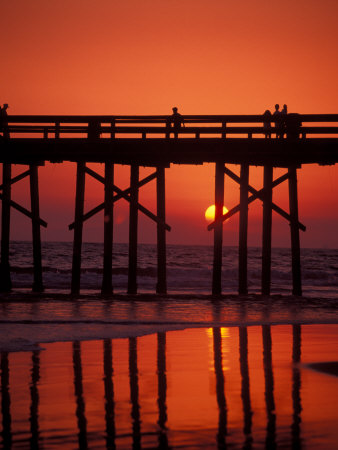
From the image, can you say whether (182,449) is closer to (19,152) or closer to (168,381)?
(168,381)

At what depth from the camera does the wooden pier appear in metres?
18.6

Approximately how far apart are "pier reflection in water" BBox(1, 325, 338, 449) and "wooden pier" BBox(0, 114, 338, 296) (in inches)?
315

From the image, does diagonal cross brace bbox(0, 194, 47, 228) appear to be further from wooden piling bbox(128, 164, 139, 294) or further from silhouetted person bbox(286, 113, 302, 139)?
silhouetted person bbox(286, 113, 302, 139)

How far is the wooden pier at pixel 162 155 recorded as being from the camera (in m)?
18.6

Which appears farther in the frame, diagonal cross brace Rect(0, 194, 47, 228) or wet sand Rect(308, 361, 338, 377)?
diagonal cross brace Rect(0, 194, 47, 228)

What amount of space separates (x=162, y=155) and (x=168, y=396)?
40.7ft

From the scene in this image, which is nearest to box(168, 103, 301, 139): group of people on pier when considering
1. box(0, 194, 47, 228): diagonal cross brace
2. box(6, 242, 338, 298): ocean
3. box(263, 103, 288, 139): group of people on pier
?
box(263, 103, 288, 139): group of people on pier

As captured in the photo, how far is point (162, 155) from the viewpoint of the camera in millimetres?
19594

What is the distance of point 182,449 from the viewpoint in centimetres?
582

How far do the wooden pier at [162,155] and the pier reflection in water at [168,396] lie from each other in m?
8.01

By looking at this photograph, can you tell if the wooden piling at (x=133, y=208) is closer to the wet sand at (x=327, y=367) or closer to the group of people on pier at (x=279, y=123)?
the group of people on pier at (x=279, y=123)

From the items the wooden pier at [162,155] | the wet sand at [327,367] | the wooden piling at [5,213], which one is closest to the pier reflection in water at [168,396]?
the wet sand at [327,367]

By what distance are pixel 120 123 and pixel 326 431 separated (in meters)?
14.0

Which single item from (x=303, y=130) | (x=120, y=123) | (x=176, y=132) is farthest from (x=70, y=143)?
(x=303, y=130)
